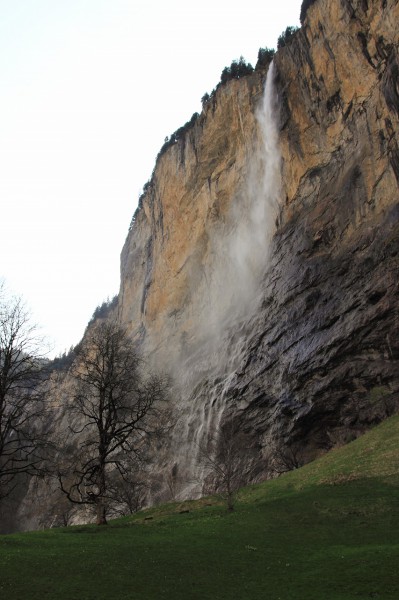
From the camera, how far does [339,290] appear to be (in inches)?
1259

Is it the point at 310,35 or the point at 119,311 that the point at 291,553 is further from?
the point at 119,311

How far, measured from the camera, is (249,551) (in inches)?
504

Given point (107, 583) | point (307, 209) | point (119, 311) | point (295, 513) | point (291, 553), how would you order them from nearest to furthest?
point (107, 583)
point (291, 553)
point (295, 513)
point (307, 209)
point (119, 311)

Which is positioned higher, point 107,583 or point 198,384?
point 198,384

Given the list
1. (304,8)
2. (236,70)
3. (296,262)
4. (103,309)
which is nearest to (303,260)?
(296,262)

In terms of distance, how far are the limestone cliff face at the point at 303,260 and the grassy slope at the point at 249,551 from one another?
8.84 metres

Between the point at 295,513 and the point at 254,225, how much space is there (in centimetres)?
3574

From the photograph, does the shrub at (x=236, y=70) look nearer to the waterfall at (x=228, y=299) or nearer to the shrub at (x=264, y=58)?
the shrub at (x=264, y=58)

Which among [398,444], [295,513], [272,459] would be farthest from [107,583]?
[272,459]

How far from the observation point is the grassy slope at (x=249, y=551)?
9742mm

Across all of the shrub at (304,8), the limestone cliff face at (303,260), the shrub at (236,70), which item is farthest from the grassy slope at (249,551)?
the shrub at (236,70)

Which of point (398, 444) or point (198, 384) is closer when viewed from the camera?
point (398, 444)

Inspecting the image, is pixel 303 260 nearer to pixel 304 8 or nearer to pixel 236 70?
pixel 304 8

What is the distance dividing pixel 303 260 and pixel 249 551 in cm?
2664
